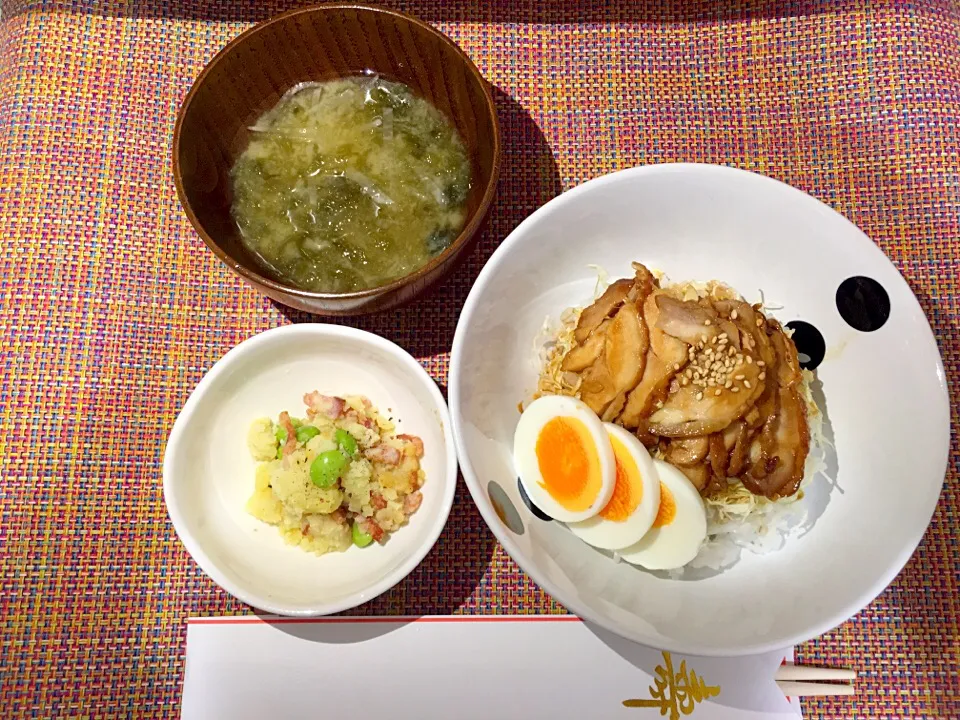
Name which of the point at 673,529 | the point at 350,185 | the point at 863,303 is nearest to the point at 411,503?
the point at 673,529

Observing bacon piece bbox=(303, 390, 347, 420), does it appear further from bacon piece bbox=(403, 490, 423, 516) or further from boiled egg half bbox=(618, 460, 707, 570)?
boiled egg half bbox=(618, 460, 707, 570)

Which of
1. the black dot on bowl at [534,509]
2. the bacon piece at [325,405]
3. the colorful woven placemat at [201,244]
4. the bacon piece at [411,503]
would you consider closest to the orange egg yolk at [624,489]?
the black dot on bowl at [534,509]

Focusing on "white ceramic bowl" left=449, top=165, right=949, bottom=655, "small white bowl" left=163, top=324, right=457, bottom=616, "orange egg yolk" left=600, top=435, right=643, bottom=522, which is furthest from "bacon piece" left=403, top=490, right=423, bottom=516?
"orange egg yolk" left=600, top=435, right=643, bottom=522

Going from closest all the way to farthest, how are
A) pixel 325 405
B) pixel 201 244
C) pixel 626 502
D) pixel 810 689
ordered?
pixel 626 502 → pixel 810 689 → pixel 325 405 → pixel 201 244

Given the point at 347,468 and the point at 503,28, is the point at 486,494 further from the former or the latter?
the point at 503,28

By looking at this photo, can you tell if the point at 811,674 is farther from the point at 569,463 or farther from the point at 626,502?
the point at 569,463

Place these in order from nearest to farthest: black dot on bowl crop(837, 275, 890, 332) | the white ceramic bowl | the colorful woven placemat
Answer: the white ceramic bowl → black dot on bowl crop(837, 275, 890, 332) → the colorful woven placemat

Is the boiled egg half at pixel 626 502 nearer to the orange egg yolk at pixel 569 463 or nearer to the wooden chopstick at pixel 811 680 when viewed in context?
the orange egg yolk at pixel 569 463

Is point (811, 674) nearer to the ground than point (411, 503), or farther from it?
farther from it
